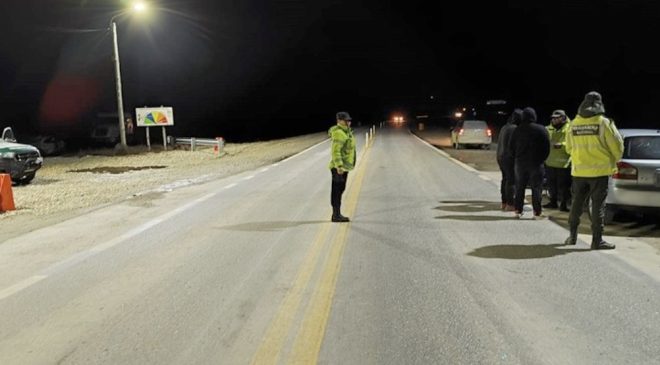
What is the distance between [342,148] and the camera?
9.11 metres

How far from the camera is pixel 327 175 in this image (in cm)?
1697

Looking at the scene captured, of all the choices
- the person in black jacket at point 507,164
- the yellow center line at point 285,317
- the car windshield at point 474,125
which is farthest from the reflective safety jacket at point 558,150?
the car windshield at point 474,125

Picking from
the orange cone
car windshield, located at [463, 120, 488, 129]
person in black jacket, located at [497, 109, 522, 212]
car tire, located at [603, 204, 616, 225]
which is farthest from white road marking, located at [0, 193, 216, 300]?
car windshield, located at [463, 120, 488, 129]

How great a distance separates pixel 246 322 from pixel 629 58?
95.7 meters

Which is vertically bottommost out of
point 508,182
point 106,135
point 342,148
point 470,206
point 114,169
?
point 114,169

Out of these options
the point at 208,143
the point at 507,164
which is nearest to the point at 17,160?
the point at 507,164

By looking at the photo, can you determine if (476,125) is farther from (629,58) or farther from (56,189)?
(629,58)

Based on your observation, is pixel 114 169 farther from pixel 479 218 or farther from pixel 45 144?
pixel 479 218

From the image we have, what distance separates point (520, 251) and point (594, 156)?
150cm

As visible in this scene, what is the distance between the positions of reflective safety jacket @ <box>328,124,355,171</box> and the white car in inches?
154

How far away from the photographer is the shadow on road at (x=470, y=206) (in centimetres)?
1042

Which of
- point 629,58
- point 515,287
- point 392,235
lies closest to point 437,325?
point 515,287

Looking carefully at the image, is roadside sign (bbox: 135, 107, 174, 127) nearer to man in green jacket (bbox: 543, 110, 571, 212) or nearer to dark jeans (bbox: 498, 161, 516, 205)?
dark jeans (bbox: 498, 161, 516, 205)

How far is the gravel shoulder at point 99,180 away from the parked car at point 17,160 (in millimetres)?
340
